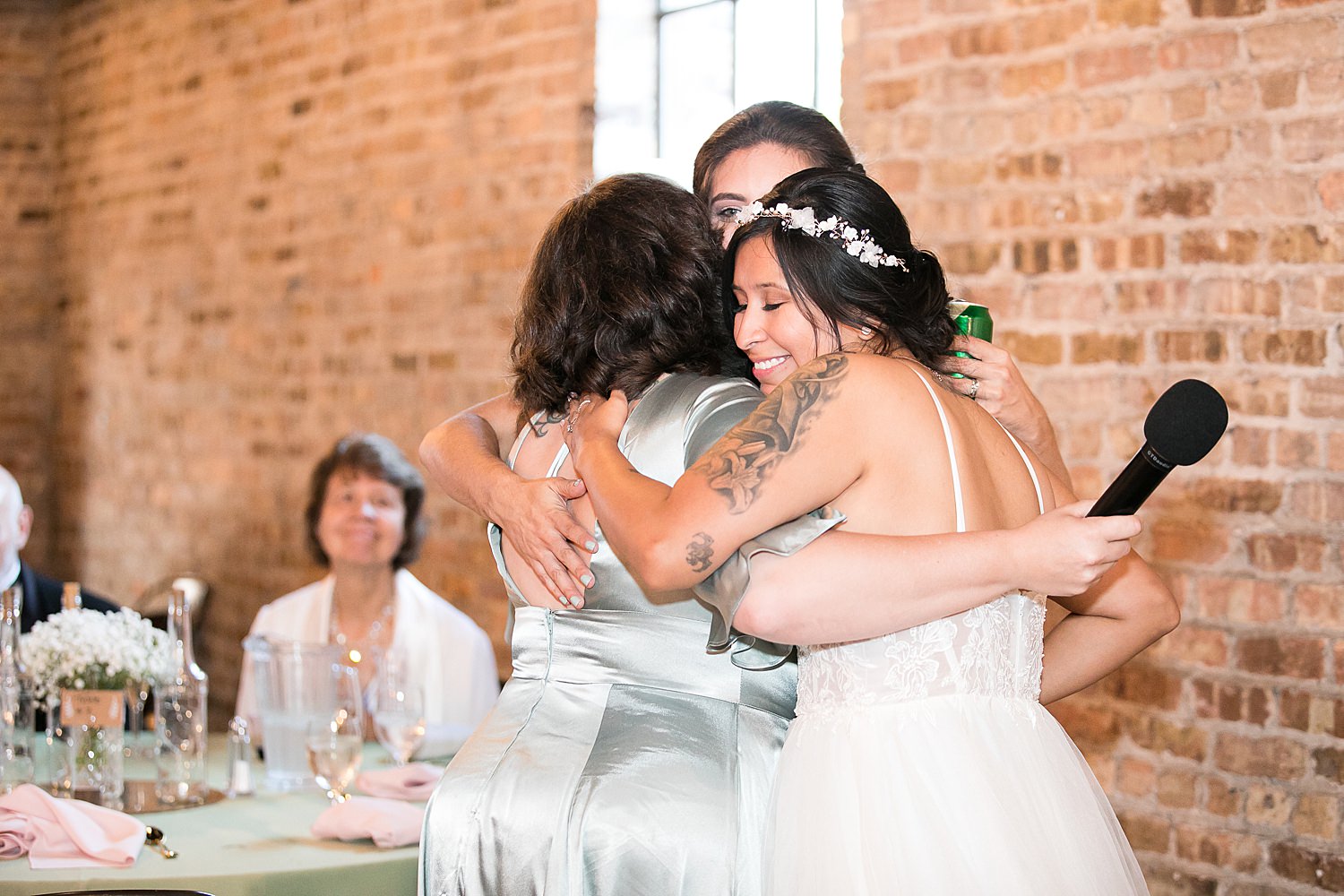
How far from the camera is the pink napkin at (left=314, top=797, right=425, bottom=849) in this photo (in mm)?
2553

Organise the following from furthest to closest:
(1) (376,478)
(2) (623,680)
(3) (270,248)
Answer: (3) (270,248), (1) (376,478), (2) (623,680)

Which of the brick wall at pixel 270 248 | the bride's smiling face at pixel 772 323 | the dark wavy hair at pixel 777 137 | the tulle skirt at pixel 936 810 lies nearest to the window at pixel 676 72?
the brick wall at pixel 270 248

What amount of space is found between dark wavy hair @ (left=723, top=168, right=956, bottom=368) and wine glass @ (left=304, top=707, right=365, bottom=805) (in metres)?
1.48

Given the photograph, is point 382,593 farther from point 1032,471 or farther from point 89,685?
point 1032,471

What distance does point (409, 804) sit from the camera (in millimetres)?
2844

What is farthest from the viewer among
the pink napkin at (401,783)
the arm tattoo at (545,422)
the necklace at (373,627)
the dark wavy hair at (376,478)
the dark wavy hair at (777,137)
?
the dark wavy hair at (376,478)

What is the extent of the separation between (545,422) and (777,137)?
2.83 ft

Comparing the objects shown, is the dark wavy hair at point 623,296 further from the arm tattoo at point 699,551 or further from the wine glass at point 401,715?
the wine glass at point 401,715

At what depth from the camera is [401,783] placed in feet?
9.64

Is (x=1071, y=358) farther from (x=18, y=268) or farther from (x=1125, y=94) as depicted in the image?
(x=18, y=268)

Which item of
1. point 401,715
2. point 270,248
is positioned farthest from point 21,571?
point 270,248

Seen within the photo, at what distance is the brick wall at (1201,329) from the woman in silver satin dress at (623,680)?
1.72 meters

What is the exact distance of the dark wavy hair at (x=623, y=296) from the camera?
6.72 feet

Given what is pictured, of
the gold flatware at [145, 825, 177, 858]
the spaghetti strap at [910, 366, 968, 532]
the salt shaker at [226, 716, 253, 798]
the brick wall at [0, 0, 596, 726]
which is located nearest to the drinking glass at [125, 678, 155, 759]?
the salt shaker at [226, 716, 253, 798]
